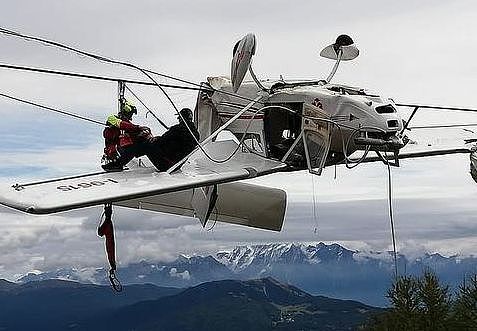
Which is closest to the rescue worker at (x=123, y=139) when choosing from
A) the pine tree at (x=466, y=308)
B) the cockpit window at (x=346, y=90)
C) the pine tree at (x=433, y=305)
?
the cockpit window at (x=346, y=90)

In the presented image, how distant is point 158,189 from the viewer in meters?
18.0

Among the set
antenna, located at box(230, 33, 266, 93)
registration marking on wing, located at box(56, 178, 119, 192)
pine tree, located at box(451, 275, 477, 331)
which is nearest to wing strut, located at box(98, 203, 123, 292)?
registration marking on wing, located at box(56, 178, 119, 192)

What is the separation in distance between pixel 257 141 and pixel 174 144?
2.59 meters

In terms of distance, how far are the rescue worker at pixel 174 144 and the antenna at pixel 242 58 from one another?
140 centimetres

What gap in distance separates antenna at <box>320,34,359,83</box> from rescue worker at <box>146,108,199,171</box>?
409 cm

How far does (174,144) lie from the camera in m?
20.0

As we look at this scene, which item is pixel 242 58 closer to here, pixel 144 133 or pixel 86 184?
pixel 144 133

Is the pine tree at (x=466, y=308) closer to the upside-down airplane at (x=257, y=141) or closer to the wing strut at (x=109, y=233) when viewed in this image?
the upside-down airplane at (x=257, y=141)

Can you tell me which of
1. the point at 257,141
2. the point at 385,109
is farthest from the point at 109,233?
the point at 385,109

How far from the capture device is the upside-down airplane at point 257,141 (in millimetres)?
17531

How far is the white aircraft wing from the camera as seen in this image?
16297 mm

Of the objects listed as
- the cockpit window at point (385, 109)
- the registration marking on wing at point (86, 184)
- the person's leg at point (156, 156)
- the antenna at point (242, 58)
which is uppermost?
the antenna at point (242, 58)

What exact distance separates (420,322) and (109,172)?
75.6 metres

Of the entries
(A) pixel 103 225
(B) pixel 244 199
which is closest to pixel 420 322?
(B) pixel 244 199
